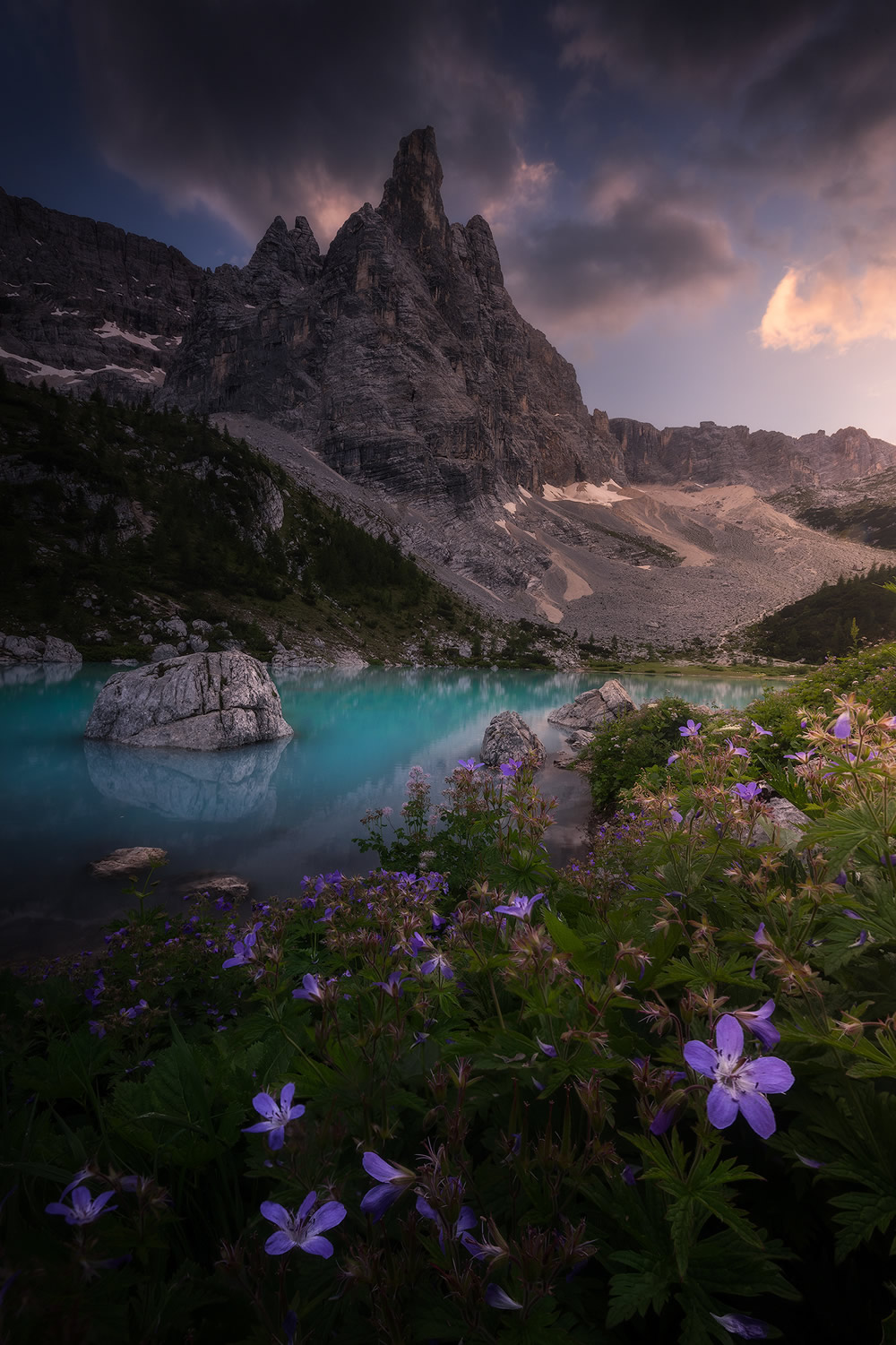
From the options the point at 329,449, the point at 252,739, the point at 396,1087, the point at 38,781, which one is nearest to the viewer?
the point at 396,1087

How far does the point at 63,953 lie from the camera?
841cm

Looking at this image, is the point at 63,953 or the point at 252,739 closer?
the point at 63,953

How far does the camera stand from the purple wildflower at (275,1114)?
51.1 inches

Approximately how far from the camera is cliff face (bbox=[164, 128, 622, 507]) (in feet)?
485

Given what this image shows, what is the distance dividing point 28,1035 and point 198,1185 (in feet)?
7.98

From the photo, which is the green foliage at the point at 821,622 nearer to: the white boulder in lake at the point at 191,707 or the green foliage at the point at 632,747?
the green foliage at the point at 632,747

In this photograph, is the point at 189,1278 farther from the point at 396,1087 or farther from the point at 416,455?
the point at 416,455

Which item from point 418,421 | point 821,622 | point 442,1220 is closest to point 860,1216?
point 442,1220

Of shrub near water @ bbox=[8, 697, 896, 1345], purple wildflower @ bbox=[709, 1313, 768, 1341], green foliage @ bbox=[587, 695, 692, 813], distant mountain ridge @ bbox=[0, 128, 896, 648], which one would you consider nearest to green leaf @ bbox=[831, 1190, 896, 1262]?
shrub near water @ bbox=[8, 697, 896, 1345]

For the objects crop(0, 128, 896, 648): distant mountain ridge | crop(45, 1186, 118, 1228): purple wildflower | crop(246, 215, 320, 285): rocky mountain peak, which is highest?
crop(246, 215, 320, 285): rocky mountain peak

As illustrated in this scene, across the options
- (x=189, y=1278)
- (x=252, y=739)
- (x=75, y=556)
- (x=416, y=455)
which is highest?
(x=416, y=455)

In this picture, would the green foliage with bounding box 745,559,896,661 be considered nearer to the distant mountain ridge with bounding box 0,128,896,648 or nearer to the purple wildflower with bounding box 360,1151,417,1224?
the distant mountain ridge with bounding box 0,128,896,648

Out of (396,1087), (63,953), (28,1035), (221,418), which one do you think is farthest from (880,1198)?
(221,418)

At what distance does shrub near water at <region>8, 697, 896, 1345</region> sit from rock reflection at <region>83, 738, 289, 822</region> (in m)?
14.8
